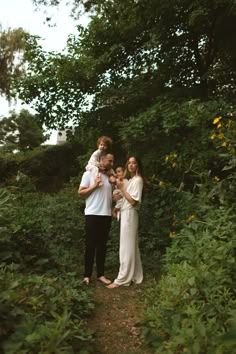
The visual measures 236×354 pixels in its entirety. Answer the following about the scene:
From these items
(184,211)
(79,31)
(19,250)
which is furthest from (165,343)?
(79,31)

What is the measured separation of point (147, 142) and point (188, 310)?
3.86 meters

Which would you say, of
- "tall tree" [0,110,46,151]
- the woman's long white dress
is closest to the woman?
the woman's long white dress

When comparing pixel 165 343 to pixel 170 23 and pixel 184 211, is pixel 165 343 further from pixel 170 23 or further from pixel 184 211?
pixel 170 23

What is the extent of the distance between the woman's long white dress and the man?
23cm

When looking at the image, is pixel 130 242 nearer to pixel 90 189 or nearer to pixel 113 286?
pixel 113 286

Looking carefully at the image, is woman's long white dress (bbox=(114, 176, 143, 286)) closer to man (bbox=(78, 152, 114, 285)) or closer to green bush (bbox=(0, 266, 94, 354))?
man (bbox=(78, 152, 114, 285))

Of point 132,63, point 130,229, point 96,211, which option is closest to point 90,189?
point 96,211

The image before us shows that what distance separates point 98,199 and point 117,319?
1.62 metres

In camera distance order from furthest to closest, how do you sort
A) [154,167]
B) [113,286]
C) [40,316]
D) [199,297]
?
1. [154,167]
2. [113,286]
3. [199,297]
4. [40,316]

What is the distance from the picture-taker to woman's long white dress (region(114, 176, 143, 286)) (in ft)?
17.9

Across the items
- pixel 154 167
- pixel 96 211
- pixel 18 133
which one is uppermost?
pixel 18 133

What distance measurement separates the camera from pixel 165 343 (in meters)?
3.16

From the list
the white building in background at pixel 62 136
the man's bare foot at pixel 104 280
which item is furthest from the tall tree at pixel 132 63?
the man's bare foot at pixel 104 280

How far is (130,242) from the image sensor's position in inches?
219
